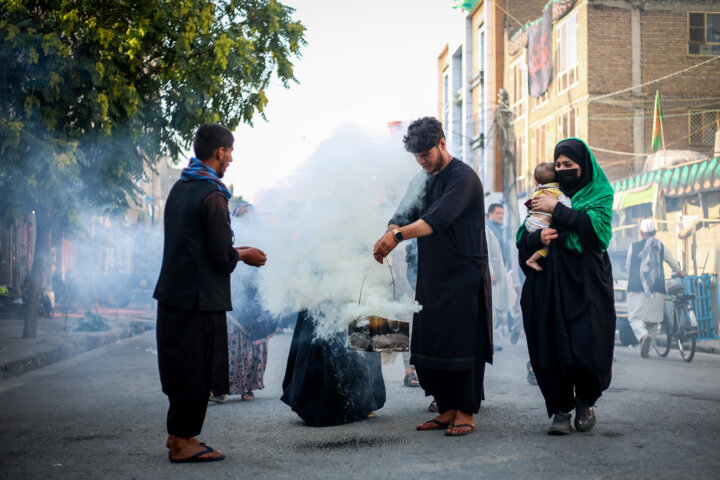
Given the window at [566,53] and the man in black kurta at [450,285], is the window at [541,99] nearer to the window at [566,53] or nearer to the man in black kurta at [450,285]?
the window at [566,53]

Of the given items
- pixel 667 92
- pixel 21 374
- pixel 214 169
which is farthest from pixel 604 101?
pixel 214 169

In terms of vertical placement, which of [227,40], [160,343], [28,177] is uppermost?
[227,40]

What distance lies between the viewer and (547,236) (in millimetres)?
5242

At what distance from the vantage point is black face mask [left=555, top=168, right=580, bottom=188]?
17.5ft

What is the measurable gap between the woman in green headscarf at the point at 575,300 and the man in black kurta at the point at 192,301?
206 cm

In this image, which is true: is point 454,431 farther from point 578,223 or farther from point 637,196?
point 637,196

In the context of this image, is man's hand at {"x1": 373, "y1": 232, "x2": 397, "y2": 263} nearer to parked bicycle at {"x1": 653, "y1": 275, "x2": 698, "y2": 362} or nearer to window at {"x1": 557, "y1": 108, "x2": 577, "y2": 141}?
parked bicycle at {"x1": 653, "y1": 275, "x2": 698, "y2": 362}

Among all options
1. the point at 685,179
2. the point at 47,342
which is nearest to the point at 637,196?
the point at 685,179

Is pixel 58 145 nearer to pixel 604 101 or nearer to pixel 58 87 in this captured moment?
pixel 58 87

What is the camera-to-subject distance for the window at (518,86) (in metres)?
35.9

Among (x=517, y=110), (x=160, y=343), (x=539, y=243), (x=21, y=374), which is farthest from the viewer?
(x=517, y=110)

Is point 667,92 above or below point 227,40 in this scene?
above

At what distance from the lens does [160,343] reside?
4.50 meters

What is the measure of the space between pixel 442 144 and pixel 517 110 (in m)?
32.3
